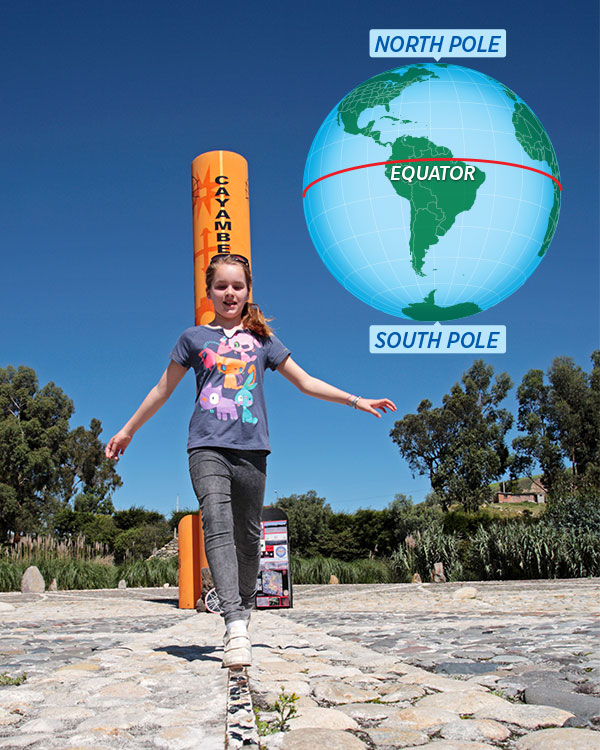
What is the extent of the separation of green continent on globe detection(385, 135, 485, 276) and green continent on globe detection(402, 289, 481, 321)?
0.47m

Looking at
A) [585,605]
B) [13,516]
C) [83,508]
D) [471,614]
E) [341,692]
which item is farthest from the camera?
[83,508]

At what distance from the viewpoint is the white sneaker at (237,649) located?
104 inches

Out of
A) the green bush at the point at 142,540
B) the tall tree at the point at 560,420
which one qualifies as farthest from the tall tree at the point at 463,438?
the green bush at the point at 142,540

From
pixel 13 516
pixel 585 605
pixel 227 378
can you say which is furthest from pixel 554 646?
pixel 13 516

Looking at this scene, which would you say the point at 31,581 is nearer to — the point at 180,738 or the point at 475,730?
the point at 180,738

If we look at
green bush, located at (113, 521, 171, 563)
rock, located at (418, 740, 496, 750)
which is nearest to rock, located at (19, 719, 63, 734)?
rock, located at (418, 740, 496, 750)

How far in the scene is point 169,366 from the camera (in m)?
3.46

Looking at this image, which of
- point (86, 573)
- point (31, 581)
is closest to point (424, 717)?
point (31, 581)

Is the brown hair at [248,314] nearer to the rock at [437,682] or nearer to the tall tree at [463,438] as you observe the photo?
the rock at [437,682]

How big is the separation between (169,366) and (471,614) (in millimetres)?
3261

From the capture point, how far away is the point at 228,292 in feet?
11.2

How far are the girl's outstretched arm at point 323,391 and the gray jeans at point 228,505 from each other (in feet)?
1.63

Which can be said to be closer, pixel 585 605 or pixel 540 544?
pixel 585 605

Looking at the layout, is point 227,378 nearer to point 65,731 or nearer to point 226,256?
point 226,256
